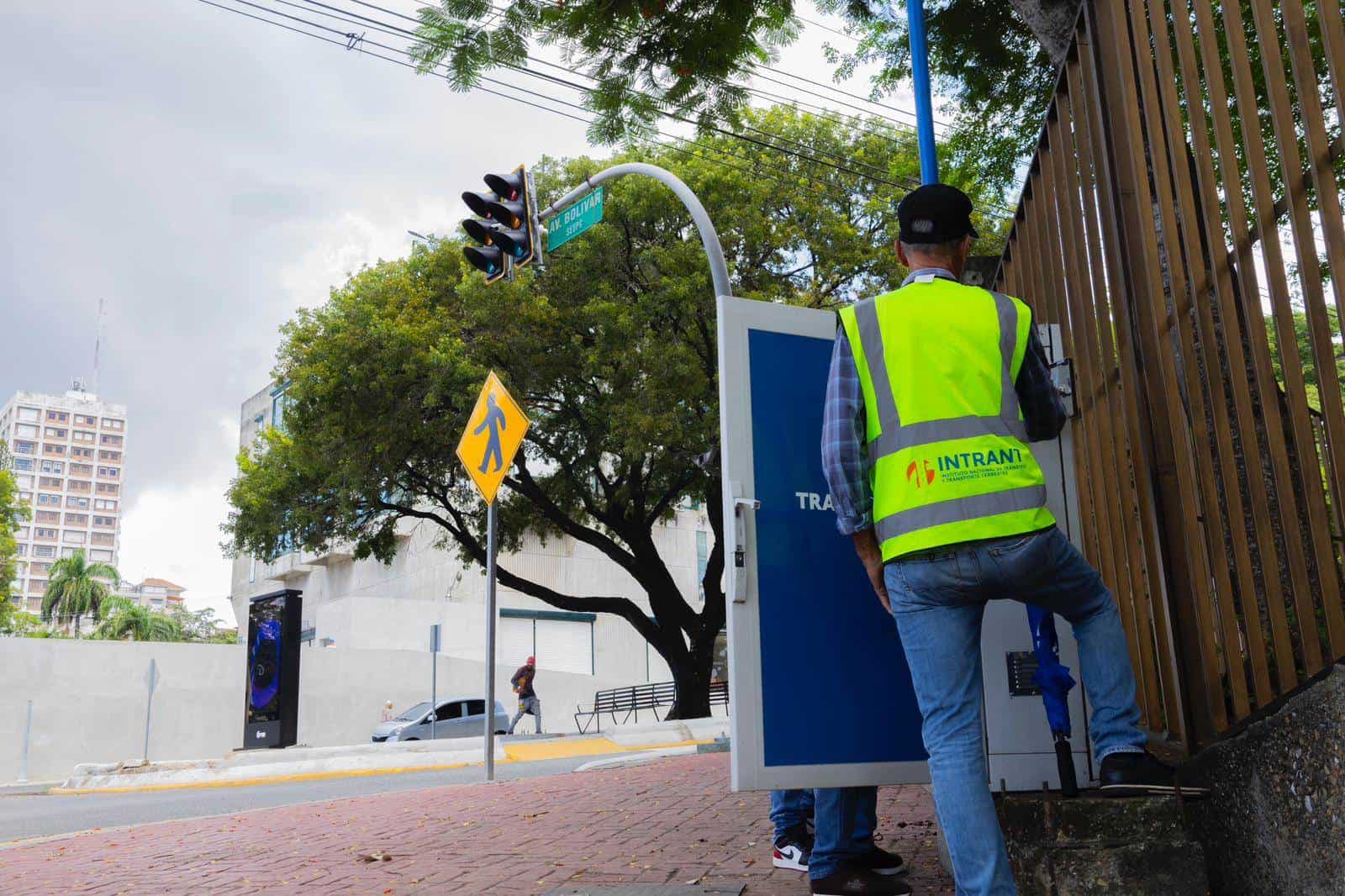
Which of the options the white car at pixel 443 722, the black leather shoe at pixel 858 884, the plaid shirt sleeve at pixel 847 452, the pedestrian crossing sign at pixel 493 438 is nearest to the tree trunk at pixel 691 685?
the white car at pixel 443 722

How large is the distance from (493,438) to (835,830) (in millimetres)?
7749

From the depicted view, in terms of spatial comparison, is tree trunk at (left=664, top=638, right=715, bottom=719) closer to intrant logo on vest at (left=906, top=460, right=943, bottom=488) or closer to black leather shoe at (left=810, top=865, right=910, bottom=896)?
black leather shoe at (left=810, top=865, right=910, bottom=896)

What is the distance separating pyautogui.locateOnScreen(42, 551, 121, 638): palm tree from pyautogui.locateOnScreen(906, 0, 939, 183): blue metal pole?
248ft

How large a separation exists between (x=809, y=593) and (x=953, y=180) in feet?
28.9

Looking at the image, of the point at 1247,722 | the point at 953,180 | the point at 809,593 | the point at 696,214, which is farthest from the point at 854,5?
the point at 1247,722

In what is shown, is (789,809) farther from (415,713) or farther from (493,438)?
(415,713)

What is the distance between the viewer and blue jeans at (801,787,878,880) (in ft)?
12.0

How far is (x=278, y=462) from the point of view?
22781 mm

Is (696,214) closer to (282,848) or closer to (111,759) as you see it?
(282,848)

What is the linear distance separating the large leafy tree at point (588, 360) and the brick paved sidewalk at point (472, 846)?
12.1 m

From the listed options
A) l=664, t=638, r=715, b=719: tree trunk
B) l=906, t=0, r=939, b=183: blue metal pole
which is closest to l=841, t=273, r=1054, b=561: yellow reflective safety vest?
l=906, t=0, r=939, b=183: blue metal pole

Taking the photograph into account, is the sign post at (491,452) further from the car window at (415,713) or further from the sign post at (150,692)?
the car window at (415,713)

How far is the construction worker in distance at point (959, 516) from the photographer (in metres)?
2.78

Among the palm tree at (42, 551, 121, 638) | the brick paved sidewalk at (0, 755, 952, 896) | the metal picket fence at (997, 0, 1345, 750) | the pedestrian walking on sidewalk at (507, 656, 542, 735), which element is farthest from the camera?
the palm tree at (42, 551, 121, 638)
